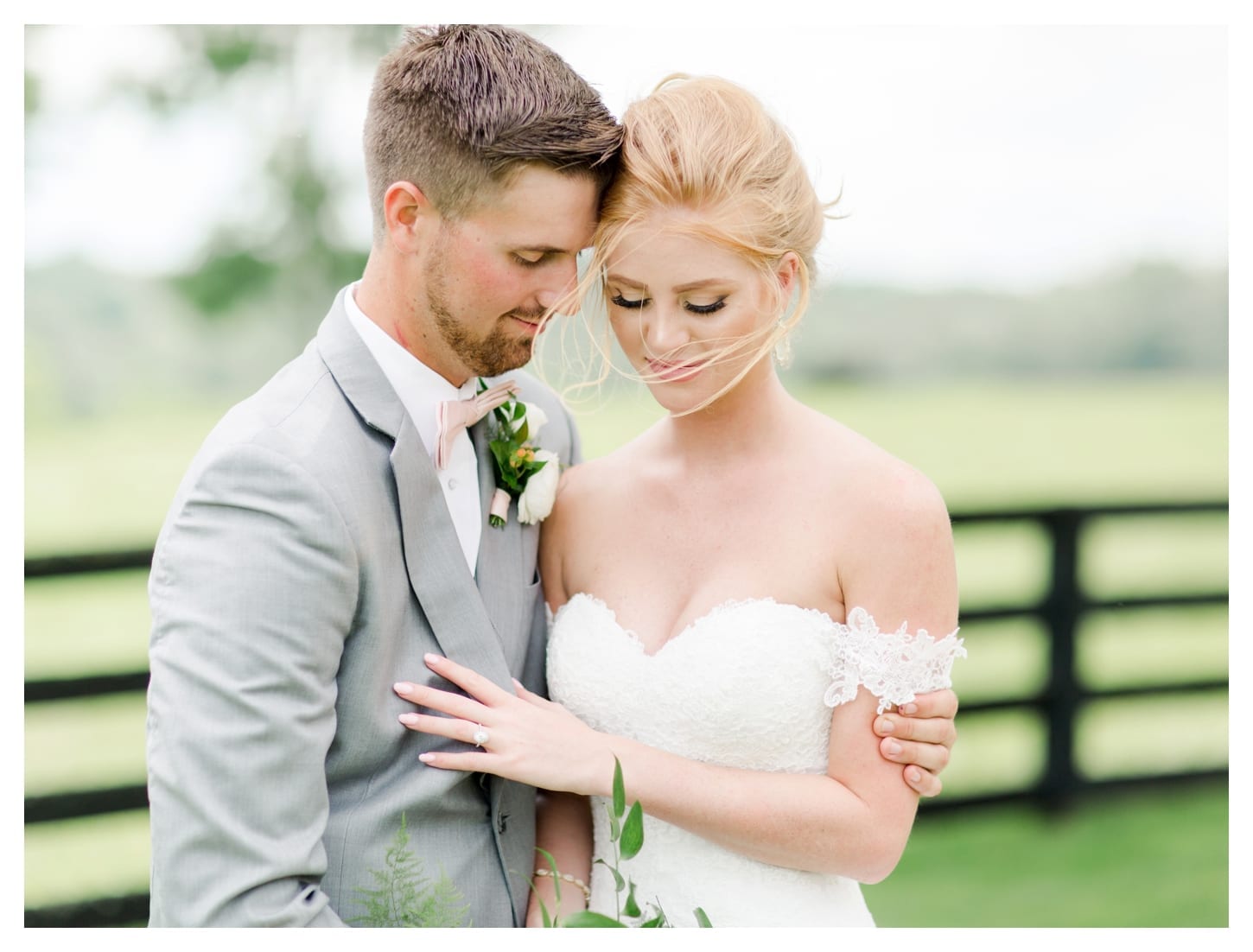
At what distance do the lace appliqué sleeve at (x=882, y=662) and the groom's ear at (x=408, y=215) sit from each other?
1.21 meters

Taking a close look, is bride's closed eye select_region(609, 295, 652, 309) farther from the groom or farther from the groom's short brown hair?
the groom's short brown hair

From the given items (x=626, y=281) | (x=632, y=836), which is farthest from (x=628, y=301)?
(x=632, y=836)

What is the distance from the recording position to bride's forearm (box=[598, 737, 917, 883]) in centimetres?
227

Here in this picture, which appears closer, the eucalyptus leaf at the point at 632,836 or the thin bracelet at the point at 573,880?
the eucalyptus leaf at the point at 632,836

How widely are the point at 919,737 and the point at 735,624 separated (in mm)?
466

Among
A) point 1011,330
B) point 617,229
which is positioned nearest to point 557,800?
point 617,229

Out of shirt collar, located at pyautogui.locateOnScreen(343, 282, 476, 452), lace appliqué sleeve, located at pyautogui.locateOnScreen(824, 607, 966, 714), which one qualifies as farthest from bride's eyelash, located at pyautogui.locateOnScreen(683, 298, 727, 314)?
lace appliqué sleeve, located at pyautogui.locateOnScreen(824, 607, 966, 714)

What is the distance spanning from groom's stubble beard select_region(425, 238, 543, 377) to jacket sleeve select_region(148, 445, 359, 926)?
1.64 ft

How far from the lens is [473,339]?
226 centimetres

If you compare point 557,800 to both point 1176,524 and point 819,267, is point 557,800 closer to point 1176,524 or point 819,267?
point 819,267

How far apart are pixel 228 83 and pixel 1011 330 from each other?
1072 cm

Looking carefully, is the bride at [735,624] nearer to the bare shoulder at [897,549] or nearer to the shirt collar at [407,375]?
the bare shoulder at [897,549]

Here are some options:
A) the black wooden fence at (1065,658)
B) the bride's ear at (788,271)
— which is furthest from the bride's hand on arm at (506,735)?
the black wooden fence at (1065,658)

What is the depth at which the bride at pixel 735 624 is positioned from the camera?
2.24m
